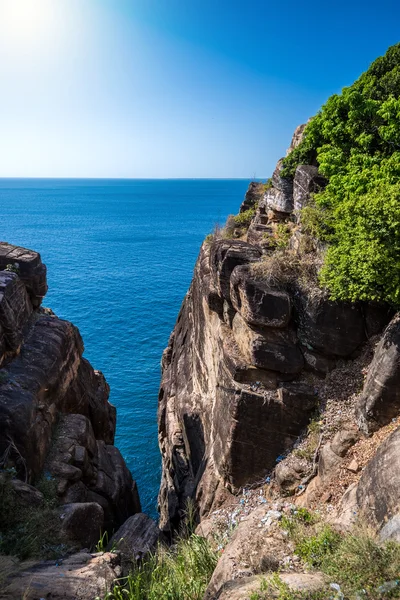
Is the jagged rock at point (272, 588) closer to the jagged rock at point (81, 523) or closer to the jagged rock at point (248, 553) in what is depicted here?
the jagged rock at point (248, 553)

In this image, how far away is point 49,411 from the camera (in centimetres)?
1842

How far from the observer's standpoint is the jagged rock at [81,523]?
1416cm

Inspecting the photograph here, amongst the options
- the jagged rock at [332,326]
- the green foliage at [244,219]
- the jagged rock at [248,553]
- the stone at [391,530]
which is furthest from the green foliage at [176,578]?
the green foliage at [244,219]

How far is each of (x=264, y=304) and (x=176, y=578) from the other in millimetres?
9316

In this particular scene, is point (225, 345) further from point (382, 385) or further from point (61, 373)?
point (61, 373)

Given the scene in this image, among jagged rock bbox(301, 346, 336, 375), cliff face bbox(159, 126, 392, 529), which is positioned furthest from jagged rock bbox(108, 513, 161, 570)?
jagged rock bbox(301, 346, 336, 375)

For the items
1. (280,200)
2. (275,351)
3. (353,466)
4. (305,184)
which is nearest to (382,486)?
(353,466)

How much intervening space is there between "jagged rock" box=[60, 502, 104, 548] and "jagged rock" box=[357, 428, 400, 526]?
33.4 feet

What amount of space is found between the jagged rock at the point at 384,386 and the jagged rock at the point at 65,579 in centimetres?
925

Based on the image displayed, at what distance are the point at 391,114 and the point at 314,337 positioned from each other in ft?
34.3

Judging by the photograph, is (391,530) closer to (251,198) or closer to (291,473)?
(291,473)

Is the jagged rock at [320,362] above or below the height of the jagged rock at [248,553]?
above

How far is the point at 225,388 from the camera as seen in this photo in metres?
16.2

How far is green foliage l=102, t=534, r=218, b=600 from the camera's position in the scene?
9.37 m
